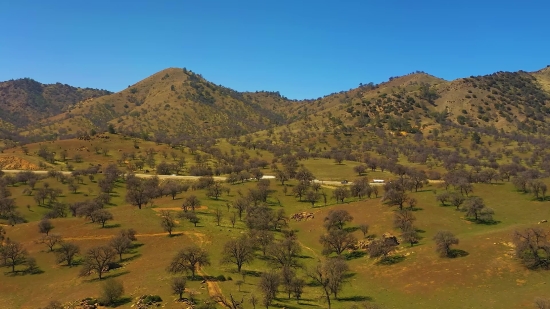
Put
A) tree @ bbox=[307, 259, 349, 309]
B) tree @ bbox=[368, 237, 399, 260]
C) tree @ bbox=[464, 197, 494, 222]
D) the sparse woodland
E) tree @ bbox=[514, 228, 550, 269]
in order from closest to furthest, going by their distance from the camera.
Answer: the sparse woodland < tree @ bbox=[307, 259, 349, 309] < tree @ bbox=[514, 228, 550, 269] < tree @ bbox=[368, 237, 399, 260] < tree @ bbox=[464, 197, 494, 222]

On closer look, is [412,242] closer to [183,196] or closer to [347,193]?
[347,193]

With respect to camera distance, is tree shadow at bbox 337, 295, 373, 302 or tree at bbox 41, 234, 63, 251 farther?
tree at bbox 41, 234, 63, 251

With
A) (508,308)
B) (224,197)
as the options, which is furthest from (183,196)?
(508,308)

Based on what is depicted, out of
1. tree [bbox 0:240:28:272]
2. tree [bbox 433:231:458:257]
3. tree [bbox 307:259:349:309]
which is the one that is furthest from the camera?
tree [bbox 0:240:28:272]

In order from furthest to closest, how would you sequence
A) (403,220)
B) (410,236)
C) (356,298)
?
(403,220) < (410,236) < (356,298)

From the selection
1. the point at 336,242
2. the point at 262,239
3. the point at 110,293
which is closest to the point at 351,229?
the point at 336,242

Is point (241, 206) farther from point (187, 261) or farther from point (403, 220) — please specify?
point (403, 220)

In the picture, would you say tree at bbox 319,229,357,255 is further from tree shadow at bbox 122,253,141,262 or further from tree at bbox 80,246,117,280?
tree at bbox 80,246,117,280

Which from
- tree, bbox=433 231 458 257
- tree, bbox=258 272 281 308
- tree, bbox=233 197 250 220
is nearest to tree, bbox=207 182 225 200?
tree, bbox=233 197 250 220
